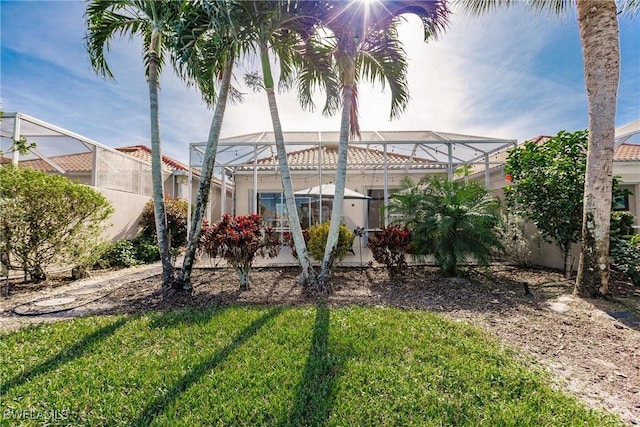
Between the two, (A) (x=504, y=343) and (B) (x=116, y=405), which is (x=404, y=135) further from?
(B) (x=116, y=405)

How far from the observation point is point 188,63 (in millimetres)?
5660

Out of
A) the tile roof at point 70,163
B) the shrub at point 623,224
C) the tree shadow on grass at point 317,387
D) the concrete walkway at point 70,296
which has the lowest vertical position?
the concrete walkway at point 70,296

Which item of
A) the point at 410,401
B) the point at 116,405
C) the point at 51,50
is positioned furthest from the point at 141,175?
the point at 410,401

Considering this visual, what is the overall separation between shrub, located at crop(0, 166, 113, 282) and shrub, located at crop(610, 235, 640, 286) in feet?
42.7

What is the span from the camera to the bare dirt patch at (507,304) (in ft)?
10.6

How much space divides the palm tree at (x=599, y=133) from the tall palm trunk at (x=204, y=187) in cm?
748

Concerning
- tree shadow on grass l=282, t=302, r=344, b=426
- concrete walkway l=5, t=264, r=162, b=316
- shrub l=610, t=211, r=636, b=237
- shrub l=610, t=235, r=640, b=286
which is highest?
shrub l=610, t=211, r=636, b=237

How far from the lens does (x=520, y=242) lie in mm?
8852

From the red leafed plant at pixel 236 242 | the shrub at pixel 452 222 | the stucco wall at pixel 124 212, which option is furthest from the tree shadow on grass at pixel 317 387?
the stucco wall at pixel 124 212

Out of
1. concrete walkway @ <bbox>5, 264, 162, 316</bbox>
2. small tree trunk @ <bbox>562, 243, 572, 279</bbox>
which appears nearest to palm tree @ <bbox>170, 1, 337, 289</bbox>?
concrete walkway @ <bbox>5, 264, 162, 316</bbox>

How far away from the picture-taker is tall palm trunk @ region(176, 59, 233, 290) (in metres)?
6.21

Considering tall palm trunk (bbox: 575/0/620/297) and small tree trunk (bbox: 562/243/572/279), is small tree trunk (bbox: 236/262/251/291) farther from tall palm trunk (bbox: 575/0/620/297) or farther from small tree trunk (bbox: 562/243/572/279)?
small tree trunk (bbox: 562/243/572/279)

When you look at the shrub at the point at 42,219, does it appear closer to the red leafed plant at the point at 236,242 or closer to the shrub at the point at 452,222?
the red leafed plant at the point at 236,242

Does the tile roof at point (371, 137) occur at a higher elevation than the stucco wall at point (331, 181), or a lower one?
higher
